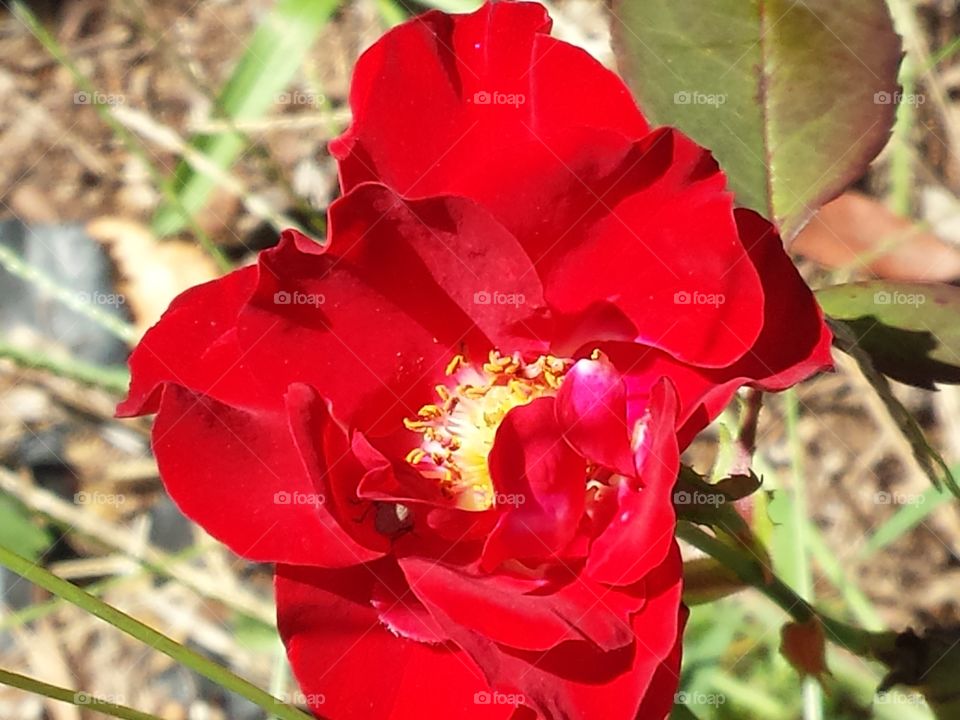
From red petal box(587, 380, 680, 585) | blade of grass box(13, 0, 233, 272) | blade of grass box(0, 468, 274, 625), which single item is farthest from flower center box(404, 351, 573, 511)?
blade of grass box(0, 468, 274, 625)

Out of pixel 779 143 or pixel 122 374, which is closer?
pixel 779 143

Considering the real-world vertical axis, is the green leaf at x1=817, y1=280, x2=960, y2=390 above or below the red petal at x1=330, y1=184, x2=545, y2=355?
below

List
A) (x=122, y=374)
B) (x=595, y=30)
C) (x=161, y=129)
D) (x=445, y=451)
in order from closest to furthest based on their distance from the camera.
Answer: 1. (x=445, y=451)
2. (x=122, y=374)
3. (x=161, y=129)
4. (x=595, y=30)

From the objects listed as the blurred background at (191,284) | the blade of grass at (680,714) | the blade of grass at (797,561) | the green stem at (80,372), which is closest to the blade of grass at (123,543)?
the blurred background at (191,284)

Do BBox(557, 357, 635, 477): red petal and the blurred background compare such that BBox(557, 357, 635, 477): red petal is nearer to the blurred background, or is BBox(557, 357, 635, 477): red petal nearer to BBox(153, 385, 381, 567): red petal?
BBox(153, 385, 381, 567): red petal

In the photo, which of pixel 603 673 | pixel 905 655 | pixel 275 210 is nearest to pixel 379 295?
pixel 603 673

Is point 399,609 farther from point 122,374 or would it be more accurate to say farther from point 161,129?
point 161,129

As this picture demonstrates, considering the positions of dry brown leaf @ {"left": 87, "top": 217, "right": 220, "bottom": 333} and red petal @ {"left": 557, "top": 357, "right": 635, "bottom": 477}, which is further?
dry brown leaf @ {"left": 87, "top": 217, "right": 220, "bottom": 333}

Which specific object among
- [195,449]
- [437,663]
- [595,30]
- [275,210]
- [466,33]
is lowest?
[275,210]
